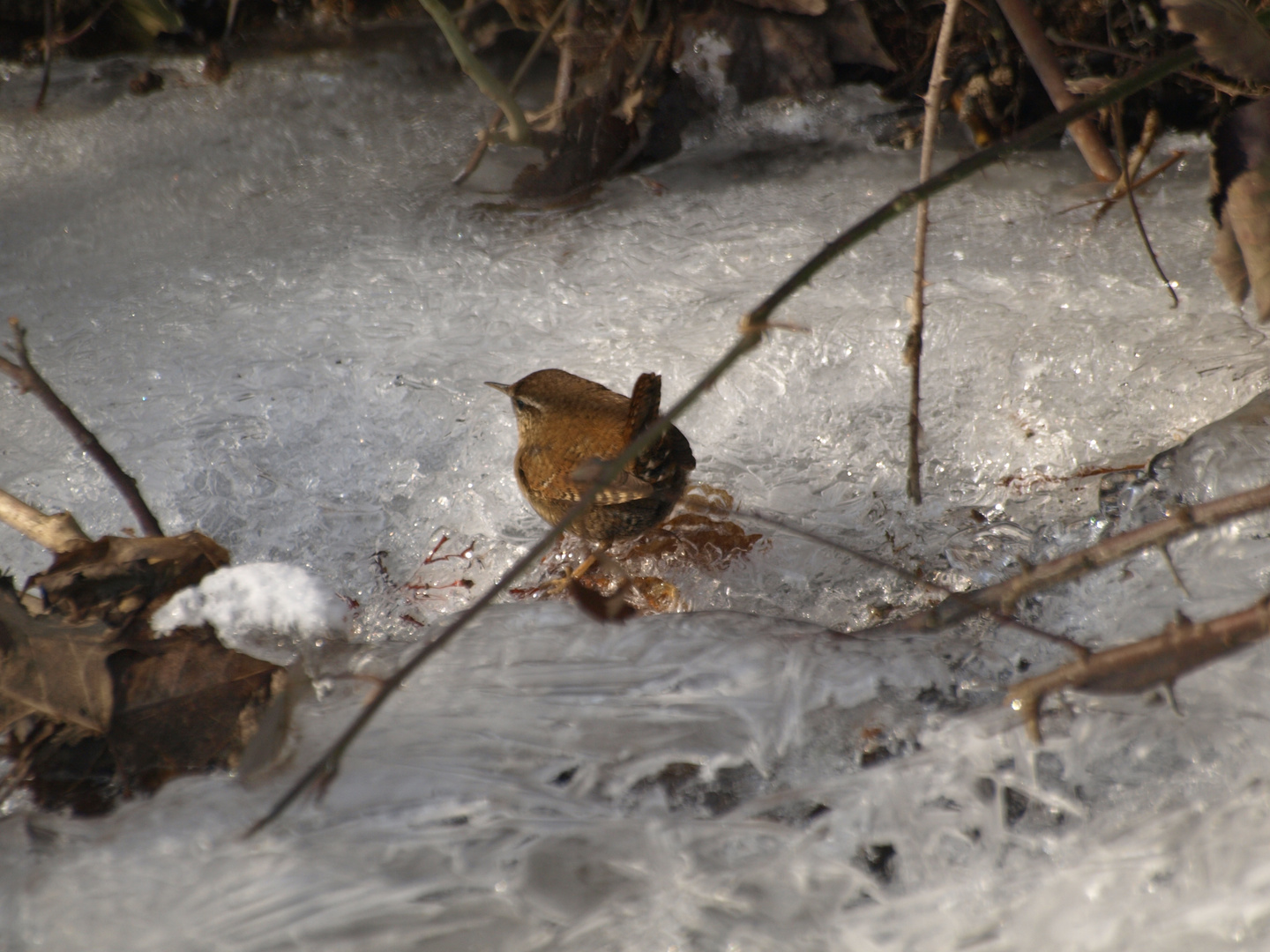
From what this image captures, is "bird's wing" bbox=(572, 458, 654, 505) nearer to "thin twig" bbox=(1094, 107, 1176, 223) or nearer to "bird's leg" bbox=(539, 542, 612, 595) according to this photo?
"bird's leg" bbox=(539, 542, 612, 595)

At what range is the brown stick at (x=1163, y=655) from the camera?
2.99ft

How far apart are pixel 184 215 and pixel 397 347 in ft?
2.91

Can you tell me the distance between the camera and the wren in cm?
165

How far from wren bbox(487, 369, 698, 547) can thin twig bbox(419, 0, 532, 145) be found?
0.78 metres

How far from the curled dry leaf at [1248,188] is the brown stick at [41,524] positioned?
5.58 feet

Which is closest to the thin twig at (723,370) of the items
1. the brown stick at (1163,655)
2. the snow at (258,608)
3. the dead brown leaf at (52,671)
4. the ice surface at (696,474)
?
the brown stick at (1163,655)

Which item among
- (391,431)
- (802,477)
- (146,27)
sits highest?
(146,27)

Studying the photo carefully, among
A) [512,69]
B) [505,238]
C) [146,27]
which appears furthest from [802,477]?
[146,27]

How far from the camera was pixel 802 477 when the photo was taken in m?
2.05

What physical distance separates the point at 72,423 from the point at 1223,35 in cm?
170

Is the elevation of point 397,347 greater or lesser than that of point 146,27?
lesser

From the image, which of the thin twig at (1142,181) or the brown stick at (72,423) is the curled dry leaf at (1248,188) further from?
the brown stick at (72,423)

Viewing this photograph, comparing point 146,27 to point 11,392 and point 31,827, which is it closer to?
point 11,392

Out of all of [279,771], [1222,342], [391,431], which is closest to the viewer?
[279,771]
